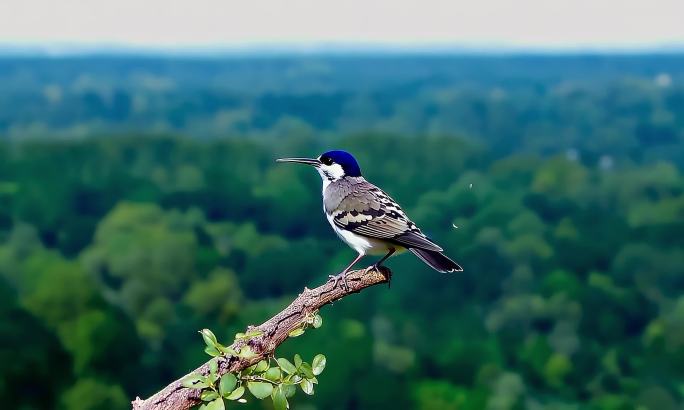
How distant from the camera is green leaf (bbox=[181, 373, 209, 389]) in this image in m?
4.24

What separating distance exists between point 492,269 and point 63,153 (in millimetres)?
21523

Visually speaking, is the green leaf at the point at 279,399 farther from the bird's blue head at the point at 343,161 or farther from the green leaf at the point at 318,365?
the bird's blue head at the point at 343,161

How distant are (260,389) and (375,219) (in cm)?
242

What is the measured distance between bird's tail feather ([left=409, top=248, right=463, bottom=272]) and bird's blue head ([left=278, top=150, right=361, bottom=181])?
70 centimetres

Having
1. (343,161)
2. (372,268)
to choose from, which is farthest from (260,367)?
(343,161)

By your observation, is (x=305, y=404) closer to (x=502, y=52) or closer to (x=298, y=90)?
(x=298, y=90)

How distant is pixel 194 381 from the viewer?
4266 mm

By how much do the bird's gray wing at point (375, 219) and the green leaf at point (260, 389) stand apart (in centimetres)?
216

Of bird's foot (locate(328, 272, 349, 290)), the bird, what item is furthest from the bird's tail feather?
bird's foot (locate(328, 272, 349, 290))

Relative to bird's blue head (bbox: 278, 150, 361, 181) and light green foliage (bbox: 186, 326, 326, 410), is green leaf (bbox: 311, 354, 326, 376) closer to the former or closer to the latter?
light green foliage (bbox: 186, 326, 326, 410)

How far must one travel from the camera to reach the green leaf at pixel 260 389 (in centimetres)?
430

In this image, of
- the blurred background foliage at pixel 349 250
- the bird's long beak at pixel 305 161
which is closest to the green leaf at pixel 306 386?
the bird's long beak at pixel 305 161

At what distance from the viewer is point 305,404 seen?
27984 millimetres

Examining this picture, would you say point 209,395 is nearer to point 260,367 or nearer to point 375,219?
point 260,367
